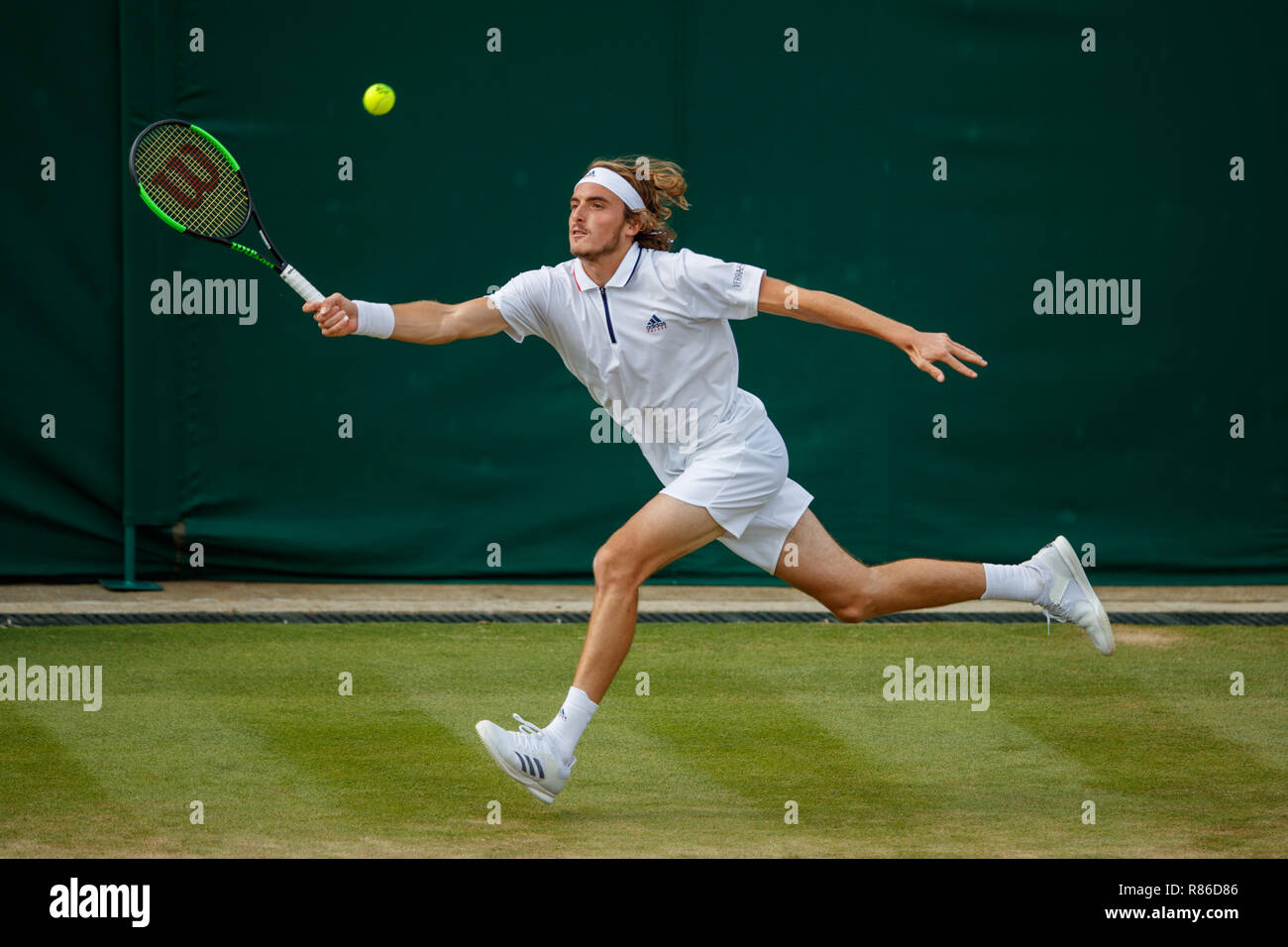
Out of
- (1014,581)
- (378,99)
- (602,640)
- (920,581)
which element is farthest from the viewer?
(378,99)

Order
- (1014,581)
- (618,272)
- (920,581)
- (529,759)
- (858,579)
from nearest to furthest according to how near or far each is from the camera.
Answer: (529,759)
(618,272)
(858,579)
(920,581)
(1014,581)

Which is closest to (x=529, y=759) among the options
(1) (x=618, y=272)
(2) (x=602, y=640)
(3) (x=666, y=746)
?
(2) (x=602, y=640)

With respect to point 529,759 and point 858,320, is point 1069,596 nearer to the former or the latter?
point 858,320

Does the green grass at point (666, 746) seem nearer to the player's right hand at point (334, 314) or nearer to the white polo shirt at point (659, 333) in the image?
the white polo shirt at point (659, 333)

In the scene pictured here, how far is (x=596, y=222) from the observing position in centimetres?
504

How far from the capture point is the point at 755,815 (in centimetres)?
464

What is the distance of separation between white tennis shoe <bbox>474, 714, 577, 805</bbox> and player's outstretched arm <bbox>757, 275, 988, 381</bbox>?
4.35 feet

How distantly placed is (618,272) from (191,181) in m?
1.49

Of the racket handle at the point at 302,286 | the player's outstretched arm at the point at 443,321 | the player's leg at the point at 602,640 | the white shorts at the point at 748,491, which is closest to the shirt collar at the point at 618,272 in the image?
the player's outstretched arm at the point at 443,321

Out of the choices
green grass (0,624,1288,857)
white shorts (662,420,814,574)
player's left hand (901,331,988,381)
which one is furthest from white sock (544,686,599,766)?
player's left hand (901,331,988,381)

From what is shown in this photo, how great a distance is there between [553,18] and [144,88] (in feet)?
6.05

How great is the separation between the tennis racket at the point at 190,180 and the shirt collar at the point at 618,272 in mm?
905

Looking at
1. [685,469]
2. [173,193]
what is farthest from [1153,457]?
[173,193]

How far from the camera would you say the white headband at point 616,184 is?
16.8 ft
